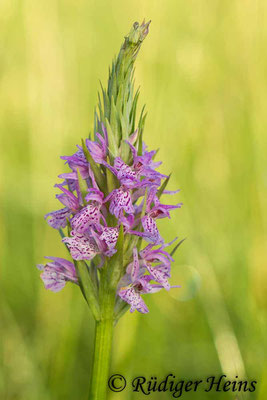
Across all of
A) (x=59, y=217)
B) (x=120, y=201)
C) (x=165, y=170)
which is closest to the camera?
(x=120, y=201)

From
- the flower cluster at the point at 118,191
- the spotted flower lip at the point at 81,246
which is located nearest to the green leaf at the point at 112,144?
the flower cluster at the point at 118,191

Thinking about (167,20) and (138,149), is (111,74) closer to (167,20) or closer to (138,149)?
(138,149)

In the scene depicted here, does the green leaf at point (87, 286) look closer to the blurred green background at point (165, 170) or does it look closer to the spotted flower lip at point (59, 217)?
the spotted flower lip at point (59, 217)

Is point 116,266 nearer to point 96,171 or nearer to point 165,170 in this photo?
point 96,171

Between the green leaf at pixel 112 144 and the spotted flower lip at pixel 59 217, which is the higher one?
the green leaf at pixel 112 144

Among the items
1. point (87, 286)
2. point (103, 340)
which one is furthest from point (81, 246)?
point (103, 340)

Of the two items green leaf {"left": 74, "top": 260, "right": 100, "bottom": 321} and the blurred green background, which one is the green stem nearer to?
green leaf {"left": 74, "top": 260, "right": 100, "bottom": 321}
